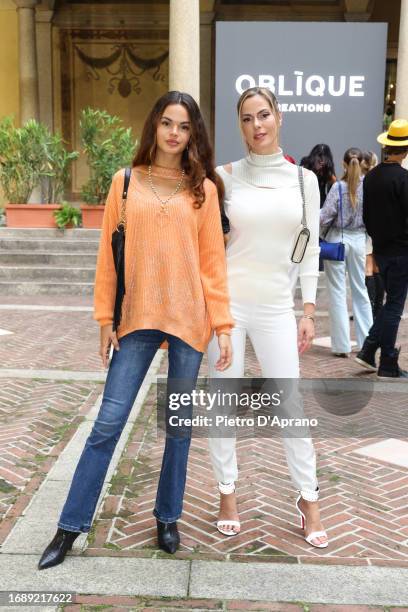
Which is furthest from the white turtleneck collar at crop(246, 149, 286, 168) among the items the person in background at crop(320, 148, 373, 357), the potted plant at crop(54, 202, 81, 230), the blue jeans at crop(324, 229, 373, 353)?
the potted plant at crop(54, 202, 81, 230)

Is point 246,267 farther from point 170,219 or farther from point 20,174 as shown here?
point 20,174

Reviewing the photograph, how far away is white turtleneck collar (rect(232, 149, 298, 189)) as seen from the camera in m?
2.95

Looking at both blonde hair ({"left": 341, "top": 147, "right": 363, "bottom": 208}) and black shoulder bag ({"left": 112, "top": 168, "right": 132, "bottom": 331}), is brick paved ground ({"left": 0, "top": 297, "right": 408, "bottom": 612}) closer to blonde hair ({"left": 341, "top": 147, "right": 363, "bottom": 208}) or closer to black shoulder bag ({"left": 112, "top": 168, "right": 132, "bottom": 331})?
black shoulder bag ({"left": 112, "top": 168, "right": 132, "bottom": 331})

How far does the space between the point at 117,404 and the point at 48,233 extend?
365 inches

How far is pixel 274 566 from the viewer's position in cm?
294

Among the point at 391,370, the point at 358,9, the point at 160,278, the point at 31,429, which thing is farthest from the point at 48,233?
the point at 358,9

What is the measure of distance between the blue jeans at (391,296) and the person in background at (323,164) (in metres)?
1.02

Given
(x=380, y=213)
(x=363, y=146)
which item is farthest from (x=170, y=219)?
(x=363, y=146)

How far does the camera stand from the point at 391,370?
19.3 feet

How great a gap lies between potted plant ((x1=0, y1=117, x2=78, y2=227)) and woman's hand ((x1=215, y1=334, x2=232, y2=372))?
943cm

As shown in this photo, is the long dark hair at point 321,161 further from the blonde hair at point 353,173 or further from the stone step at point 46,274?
the stone step at point 46,274

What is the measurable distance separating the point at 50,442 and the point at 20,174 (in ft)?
26.8

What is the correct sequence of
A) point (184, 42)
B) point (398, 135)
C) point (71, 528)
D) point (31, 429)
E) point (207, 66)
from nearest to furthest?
1. point (71, 528)
2. point (31, 429)
3. point (398, 135)
4. point (184, 42)
5. point (207, 66)

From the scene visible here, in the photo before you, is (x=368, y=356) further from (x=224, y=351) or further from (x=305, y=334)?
(x=224, y=351)
